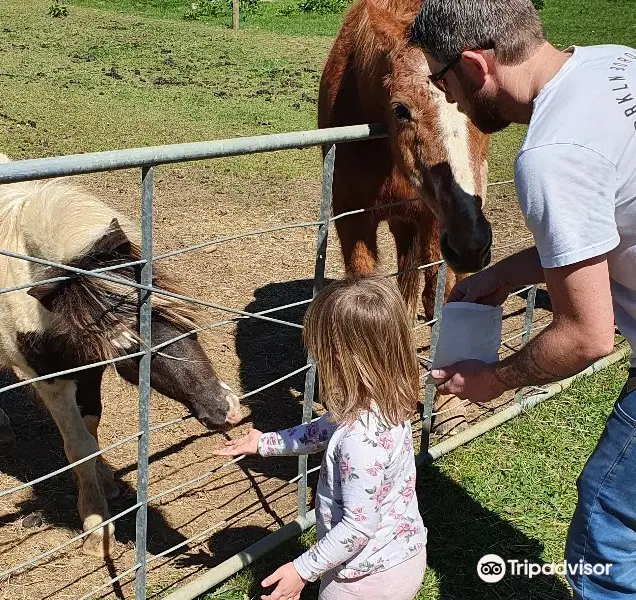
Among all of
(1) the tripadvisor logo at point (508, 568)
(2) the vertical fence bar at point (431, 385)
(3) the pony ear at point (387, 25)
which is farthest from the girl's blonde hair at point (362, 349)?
(3) the pony ear at point (387, 25)

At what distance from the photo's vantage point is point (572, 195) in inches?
62.9

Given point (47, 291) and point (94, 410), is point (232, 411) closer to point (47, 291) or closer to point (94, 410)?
point (47, 291)

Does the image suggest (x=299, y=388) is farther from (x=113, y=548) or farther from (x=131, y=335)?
(x=131, y=335)

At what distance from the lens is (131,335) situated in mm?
2787

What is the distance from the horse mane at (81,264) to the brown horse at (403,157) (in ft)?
3.58

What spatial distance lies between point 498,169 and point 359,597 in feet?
23.5

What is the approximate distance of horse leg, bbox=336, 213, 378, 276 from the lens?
13.6 feet

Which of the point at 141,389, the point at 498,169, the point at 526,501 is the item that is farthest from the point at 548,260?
the point at 498,169

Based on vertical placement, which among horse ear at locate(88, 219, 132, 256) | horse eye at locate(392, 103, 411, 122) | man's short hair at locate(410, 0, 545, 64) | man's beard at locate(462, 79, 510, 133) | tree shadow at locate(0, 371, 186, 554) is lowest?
tree shadow at locate(0, 371, 186, 554)

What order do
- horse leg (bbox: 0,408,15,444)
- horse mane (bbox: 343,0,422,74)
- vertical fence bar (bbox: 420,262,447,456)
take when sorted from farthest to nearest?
horse leg (bbox: 0,408,15,444), vertical fence bar (bbox: 420,262,447,456), horse mane (bbox: 343,0,422,74)

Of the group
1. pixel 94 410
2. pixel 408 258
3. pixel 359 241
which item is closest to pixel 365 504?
pixel 94 410

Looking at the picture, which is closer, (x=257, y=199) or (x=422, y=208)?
(x=422, y=208)

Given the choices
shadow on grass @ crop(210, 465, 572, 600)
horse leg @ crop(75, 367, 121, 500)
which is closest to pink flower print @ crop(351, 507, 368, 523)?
shadow on grass @ crop(210, 465, 572, 600)

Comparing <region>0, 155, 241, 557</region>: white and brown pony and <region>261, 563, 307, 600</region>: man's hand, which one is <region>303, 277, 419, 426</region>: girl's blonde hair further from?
<region>0, 155, 241, 557</region>: white and brown pony
